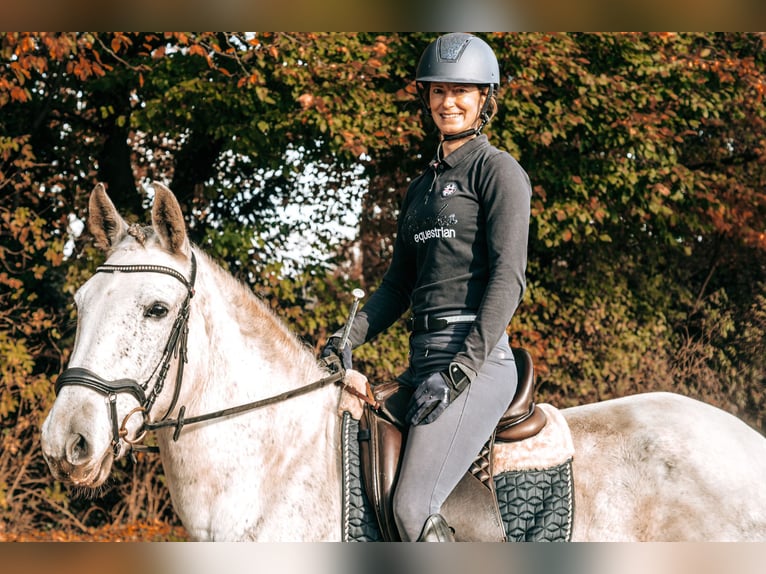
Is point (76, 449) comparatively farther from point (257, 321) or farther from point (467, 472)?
point (467, 472)

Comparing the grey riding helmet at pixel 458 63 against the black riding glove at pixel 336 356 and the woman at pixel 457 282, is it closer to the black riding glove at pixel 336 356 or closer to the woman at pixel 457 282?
the woman at pixel 457 282

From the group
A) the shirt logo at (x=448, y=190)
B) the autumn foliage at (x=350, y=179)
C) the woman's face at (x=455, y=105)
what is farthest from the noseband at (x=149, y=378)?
the autumn foliage at (x=350, y=179)

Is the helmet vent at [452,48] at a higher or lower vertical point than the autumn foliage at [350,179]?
higher

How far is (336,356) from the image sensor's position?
310 centimetres

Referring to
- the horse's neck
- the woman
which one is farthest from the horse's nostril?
the woman

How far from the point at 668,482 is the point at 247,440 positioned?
1.66 m

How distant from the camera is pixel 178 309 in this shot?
2.81 metres

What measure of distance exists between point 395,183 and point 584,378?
2907mm

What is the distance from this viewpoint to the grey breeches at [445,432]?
262cm

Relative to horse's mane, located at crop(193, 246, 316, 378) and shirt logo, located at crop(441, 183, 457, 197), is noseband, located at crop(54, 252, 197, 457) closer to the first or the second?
horse's mane, located at crop(193, 246, 316, 378)

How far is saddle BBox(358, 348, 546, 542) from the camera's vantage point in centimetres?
271

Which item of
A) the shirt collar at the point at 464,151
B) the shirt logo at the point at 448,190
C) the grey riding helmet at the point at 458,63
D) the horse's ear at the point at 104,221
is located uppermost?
the grey riding helmet at the point at 458,63

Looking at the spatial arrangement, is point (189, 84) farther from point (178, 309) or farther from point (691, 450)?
point (691, 450)
